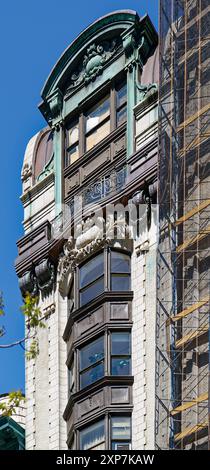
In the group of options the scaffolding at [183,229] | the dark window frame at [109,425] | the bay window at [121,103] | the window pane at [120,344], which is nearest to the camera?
the scaffolding at [183,229]

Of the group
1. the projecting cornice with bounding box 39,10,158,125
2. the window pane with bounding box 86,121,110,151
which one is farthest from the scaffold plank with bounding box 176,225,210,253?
the projecting cornice with bounding box 39,10,158,125

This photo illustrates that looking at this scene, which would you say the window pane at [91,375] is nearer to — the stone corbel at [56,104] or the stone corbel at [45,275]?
the stone corbel at [45,275]

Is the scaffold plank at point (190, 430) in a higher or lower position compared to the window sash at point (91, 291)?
lower

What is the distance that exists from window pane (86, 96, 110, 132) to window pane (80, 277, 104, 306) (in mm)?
5547

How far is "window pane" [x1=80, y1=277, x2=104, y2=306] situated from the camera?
55281 millimetres

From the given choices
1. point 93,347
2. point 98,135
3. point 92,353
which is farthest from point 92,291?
point 98,135

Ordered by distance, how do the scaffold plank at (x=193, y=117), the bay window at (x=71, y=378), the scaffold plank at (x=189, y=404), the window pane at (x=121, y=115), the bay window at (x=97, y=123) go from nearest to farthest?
the scaffold plank at (x=189, y=404), the scaffold plank at (x=193, y=117), the bay window at (x=71, y=378), the window pane at (x=121, y=115), the bay window at (x=97, y=123)

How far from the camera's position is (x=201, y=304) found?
4944 centimetres

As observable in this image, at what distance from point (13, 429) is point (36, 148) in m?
8.68

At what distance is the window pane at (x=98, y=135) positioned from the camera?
5844 cm

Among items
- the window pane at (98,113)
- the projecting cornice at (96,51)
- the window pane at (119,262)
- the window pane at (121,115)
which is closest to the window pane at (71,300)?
the window pane at (119,262)

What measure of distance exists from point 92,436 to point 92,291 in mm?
4454

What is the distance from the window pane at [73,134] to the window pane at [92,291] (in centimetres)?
573
